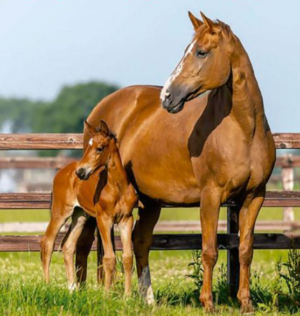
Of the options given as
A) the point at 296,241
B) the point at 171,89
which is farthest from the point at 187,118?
the point at 296,241

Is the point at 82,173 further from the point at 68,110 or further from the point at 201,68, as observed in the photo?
the point at 68,110

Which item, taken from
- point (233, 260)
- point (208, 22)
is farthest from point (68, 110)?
point (208, 22)

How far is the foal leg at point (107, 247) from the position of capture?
7.15 meters

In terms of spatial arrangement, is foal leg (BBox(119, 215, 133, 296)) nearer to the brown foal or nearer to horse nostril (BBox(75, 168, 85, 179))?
the brown foal

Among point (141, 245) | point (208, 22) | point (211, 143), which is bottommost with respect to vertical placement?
point (141, 245)

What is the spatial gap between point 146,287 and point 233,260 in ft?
4.50

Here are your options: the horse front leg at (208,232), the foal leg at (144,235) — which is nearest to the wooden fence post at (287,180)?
the foal leg at (144,235)

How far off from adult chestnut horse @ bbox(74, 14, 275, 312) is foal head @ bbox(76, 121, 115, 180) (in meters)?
0.50

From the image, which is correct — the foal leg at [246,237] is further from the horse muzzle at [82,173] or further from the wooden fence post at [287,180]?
the wooden fence post at [287,180]

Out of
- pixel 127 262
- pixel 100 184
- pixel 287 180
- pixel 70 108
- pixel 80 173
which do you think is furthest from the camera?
pixel 70 108

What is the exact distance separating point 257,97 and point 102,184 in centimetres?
151

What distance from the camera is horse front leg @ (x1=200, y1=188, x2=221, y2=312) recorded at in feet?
22.0

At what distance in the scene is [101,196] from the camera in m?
7.21

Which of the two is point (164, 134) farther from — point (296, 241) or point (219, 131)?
point (296, 241)
